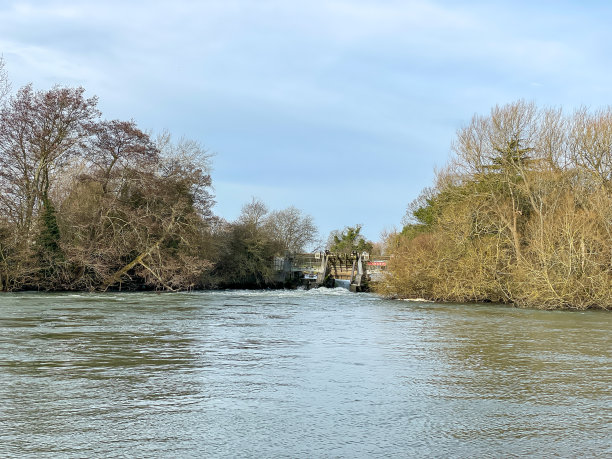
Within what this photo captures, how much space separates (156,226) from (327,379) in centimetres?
3163

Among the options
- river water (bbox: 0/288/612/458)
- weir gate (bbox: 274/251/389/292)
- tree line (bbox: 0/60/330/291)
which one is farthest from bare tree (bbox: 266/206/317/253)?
river water (bbox: 0/288/612/458)

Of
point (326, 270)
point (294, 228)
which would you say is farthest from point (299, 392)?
point (294, 228)

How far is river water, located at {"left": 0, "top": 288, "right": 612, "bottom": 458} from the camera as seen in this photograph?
6180 millimetres

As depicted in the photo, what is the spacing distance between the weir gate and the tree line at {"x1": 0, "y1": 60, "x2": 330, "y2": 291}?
1221 centimetres

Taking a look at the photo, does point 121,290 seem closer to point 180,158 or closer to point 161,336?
point 180,158

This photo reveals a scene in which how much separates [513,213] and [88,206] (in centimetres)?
2492

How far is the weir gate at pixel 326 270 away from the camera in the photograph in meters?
51.2

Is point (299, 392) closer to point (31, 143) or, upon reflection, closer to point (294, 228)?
point (31, 143)

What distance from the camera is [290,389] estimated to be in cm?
900

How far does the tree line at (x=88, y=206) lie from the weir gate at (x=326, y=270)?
1221 centimetres

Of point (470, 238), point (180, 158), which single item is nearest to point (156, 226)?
point (180, 158)

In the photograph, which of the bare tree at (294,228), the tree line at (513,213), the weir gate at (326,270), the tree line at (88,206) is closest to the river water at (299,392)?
the tree line at (513,213)

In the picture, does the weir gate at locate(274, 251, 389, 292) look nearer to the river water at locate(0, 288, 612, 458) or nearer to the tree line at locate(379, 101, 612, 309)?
the tree line at locate(379, 101, 612, 309)

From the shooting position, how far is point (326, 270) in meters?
57.1
